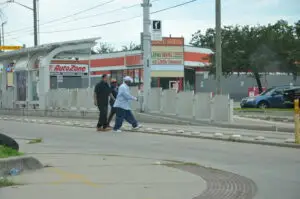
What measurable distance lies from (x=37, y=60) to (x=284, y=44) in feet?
77.3

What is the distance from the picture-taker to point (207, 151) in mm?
12062

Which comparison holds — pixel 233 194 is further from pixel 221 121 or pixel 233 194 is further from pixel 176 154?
pixel 221 121

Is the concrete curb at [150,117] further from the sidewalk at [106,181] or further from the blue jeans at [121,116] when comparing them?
the sidewalk at [106,181]

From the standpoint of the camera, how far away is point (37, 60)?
31344 mm

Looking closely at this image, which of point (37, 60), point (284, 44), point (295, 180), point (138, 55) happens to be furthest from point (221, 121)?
point (138, 55)

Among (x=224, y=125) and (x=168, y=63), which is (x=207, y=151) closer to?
(x=224, y=125)

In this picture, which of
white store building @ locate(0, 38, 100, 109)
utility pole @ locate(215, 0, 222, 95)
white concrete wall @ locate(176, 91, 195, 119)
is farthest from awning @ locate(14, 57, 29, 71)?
white concrete wall @ locate(176, 91, 195, 119)

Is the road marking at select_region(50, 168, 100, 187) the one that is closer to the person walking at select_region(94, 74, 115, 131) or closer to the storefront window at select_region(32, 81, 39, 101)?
the person walking at select_region(94, 74, 115, 131)

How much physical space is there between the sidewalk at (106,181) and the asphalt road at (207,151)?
3.61ft

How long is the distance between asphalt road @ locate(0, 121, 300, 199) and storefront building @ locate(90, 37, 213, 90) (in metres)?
40.1

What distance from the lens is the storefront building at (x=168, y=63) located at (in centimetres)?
5762

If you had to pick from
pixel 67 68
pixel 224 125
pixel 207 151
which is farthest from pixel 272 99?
pixel 207 151

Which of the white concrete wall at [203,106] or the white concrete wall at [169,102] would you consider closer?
the white concrete wall at [203,106]

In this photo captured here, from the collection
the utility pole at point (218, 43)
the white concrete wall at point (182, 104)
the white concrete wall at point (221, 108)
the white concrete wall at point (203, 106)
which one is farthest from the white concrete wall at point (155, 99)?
the utility pole at point (218, 43)
